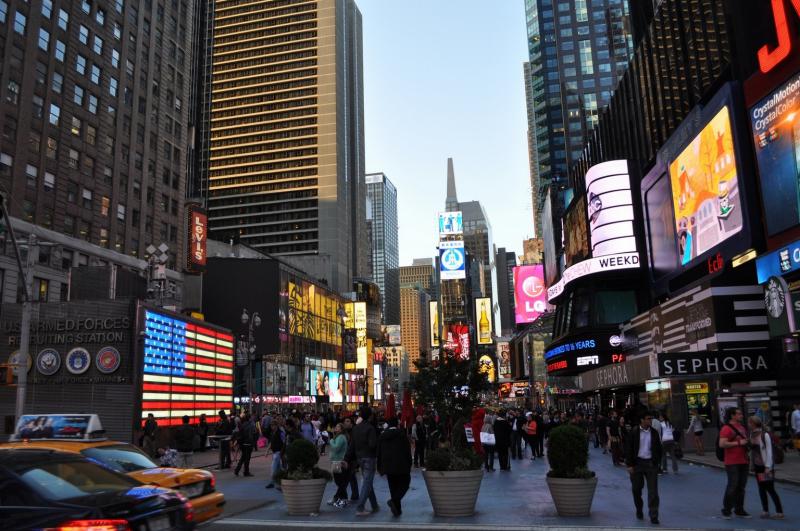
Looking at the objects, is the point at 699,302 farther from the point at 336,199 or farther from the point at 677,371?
the point at 336,199

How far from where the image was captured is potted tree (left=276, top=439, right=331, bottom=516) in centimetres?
1259

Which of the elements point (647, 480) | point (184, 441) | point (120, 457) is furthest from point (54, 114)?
point (647, 480)

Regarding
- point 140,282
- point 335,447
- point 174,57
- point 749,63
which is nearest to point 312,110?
point 174,57

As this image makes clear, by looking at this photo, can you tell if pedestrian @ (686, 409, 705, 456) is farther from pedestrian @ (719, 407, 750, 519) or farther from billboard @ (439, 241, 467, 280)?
billboard @ (439, 241, 467, 280)

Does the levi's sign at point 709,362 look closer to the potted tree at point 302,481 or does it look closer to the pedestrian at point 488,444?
the pedestrian at point 488,444

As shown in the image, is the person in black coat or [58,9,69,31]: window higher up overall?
[58,9,69,31]: window

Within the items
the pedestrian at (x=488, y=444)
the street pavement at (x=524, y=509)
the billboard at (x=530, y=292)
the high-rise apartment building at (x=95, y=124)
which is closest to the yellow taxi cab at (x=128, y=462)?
the street pavement at (x=524, y=509)

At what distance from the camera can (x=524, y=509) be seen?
500 inches

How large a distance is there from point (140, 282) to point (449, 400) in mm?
27855

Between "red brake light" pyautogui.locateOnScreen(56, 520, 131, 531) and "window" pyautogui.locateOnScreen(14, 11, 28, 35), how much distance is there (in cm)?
5668

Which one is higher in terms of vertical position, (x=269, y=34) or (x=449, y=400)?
(x=269, y=34)

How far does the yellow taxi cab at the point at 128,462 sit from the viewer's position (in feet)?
32.8

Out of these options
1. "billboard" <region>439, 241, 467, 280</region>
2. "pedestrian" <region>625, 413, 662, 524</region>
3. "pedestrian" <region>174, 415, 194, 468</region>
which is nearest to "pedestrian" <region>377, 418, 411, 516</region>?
"pedestrian" <region>625, 413, 662, 524</region>

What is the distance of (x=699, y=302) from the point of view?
3344cm
